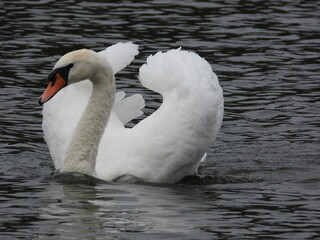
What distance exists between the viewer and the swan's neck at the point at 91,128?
37.7 ft

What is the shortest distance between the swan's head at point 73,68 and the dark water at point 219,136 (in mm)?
993

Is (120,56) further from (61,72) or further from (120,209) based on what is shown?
(120,209)

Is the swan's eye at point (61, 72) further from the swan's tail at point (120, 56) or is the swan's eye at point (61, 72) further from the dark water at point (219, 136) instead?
the swan's tail at point (120, 56)

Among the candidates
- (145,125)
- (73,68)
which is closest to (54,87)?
(73,68)

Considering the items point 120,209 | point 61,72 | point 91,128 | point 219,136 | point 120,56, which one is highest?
point 61,72

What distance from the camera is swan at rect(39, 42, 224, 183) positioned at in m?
11.4

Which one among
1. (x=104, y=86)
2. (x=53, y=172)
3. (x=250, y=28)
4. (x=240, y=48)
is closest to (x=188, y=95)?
(x=104, y=86)

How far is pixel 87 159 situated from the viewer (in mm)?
11484

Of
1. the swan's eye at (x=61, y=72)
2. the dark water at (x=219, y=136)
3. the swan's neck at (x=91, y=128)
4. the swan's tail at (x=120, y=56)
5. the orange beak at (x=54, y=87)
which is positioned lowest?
the dark water at (x=219, y=136)

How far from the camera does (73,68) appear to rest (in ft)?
37.3

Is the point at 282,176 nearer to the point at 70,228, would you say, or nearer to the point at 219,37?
the point at 70,228

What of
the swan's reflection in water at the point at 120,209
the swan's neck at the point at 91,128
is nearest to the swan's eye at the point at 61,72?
the swan's neck at the point at 91,128

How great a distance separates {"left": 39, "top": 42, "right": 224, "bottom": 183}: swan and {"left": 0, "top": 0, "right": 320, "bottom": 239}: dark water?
25cm

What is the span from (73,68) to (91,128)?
2.20 feet
